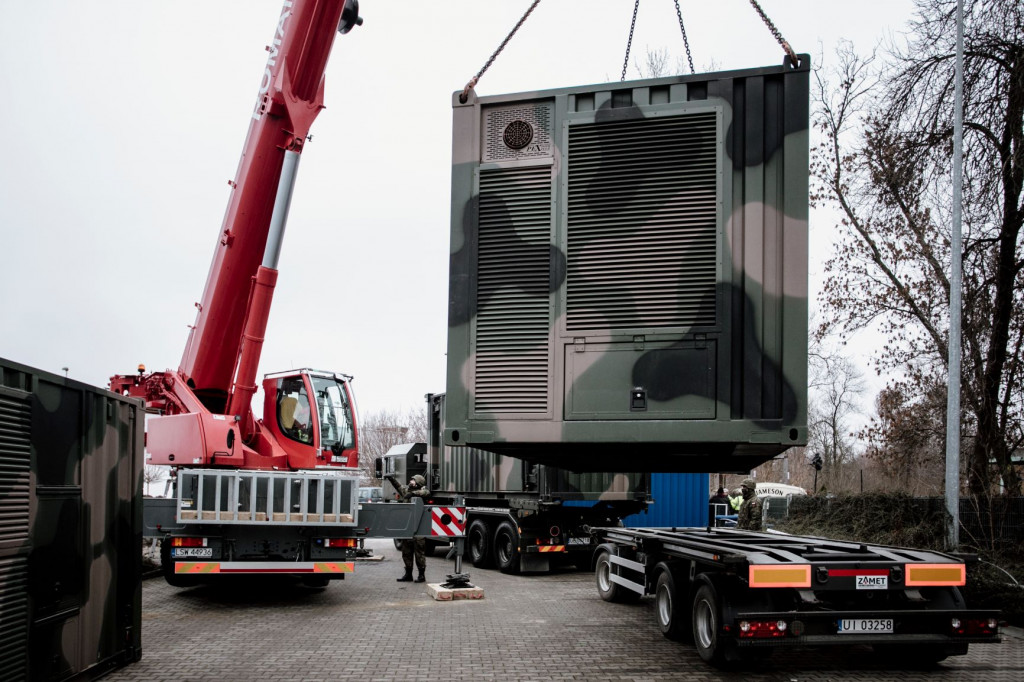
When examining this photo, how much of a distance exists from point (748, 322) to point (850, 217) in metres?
15.4

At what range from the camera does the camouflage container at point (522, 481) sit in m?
16.7

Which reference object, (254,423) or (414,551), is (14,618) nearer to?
(254,423)

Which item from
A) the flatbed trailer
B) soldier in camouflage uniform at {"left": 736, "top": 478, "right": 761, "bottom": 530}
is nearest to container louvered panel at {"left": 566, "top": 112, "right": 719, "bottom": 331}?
the flatbed trailer

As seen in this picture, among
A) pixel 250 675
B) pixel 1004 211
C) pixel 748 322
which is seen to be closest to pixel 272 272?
pixel 250 675

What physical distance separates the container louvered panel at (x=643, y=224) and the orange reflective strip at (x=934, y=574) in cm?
370

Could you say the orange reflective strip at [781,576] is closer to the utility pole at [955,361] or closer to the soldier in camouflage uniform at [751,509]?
the utility pole at [955,361]

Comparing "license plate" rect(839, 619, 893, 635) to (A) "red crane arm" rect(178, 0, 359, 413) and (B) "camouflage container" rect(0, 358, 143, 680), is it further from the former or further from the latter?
(A) "red crane arm" rect(178, 0, 359, 413)

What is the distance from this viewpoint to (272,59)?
43.9 feet

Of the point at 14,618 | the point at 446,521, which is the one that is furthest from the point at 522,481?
the point at 14,618

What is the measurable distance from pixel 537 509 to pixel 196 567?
21.1 ft

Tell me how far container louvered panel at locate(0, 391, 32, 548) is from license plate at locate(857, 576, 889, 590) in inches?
255

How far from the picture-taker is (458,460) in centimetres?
2002

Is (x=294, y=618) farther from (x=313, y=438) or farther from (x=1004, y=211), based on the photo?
(x=1004, y=211)

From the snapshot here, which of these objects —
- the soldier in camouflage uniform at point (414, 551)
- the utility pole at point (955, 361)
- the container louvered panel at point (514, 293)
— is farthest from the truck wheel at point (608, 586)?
the container louvered panel at point (514, 293)
